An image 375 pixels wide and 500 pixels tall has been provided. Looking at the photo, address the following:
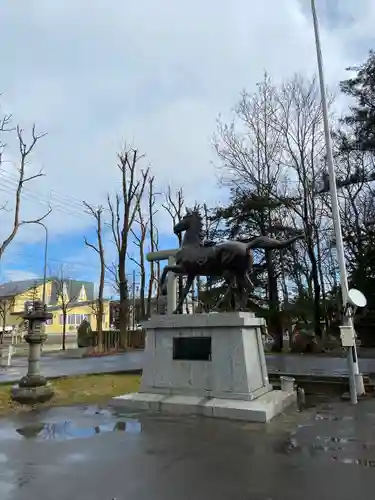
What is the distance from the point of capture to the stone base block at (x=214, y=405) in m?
7.25

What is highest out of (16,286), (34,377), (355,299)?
(16,286)

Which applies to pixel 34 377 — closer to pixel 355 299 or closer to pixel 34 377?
pixel 34 377

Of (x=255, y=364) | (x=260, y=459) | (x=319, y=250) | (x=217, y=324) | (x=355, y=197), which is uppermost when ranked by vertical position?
(x=355, y=197)

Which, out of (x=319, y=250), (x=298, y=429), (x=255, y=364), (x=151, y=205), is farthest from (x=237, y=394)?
(x=151, y=205)

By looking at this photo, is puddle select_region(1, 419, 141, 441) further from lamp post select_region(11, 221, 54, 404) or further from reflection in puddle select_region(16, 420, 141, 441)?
lamp post select_region(11, 221, 54, 404)

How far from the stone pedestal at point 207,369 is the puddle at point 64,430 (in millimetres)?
1246

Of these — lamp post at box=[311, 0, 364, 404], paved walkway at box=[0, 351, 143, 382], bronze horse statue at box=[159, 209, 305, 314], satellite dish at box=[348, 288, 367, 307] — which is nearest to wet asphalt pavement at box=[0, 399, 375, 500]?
lamp post at box=[311, 0, 364, 404]

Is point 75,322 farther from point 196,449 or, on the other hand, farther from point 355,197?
point 196,449

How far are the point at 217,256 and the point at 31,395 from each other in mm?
4993

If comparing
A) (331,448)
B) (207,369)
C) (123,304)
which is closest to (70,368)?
(207,369)

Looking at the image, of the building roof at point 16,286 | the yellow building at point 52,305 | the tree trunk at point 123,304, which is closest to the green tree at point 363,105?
the tree trunk at point 123,304

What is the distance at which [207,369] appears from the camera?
819 centimetres

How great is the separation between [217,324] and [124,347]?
69.0 feet

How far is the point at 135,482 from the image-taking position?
435 cm
